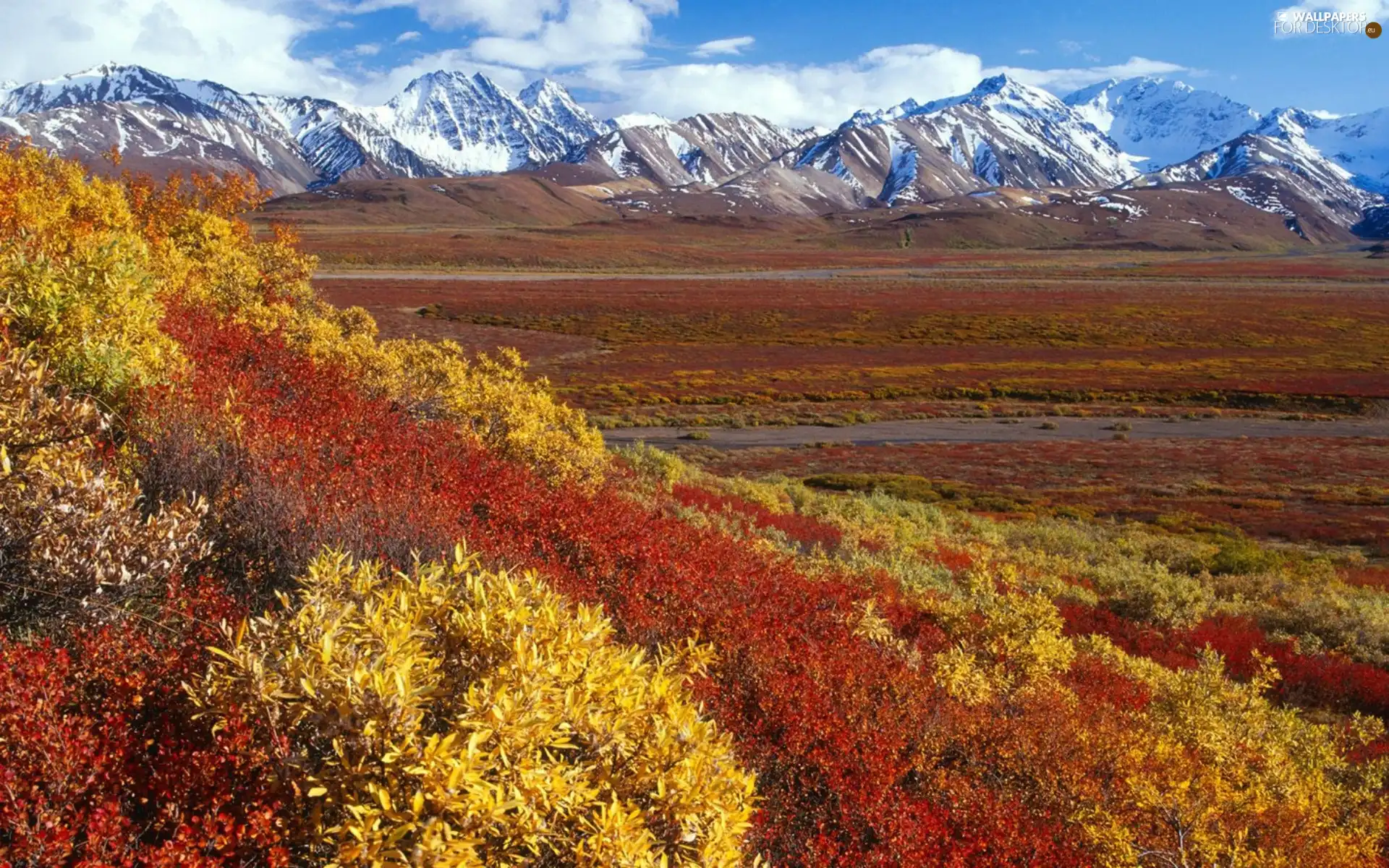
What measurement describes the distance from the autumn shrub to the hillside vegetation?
2 cm

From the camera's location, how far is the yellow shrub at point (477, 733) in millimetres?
2600

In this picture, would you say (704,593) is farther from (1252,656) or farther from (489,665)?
(1252,656)

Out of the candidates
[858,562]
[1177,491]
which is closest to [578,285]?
[1177,491]

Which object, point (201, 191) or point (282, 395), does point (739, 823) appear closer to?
point (282, 395)

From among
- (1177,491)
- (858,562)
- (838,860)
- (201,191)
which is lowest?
(1177,491)

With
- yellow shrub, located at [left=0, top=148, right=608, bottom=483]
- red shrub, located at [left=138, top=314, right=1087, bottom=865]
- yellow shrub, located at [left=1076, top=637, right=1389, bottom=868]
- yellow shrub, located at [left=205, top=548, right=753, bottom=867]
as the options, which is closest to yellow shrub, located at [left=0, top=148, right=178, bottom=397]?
yellow shrub, located at [left=0, top=148, right=608, bottom=483]

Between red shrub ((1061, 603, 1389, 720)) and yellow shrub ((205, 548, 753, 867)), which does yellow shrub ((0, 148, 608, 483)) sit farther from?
red shrub ((1061, 603, 1389, 720))

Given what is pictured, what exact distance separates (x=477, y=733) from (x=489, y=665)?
63 centimetres

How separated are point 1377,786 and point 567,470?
10.3 m

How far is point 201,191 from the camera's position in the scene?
35.1 meters

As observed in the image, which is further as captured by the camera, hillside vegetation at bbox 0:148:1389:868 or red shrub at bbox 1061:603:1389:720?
red shrub at bbox 1061:603:1389:720

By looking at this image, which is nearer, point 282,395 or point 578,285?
point 282,395

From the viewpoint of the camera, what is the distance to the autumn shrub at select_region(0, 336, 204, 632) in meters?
4.35

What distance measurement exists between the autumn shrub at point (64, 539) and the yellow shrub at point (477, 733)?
1605 millimetres
